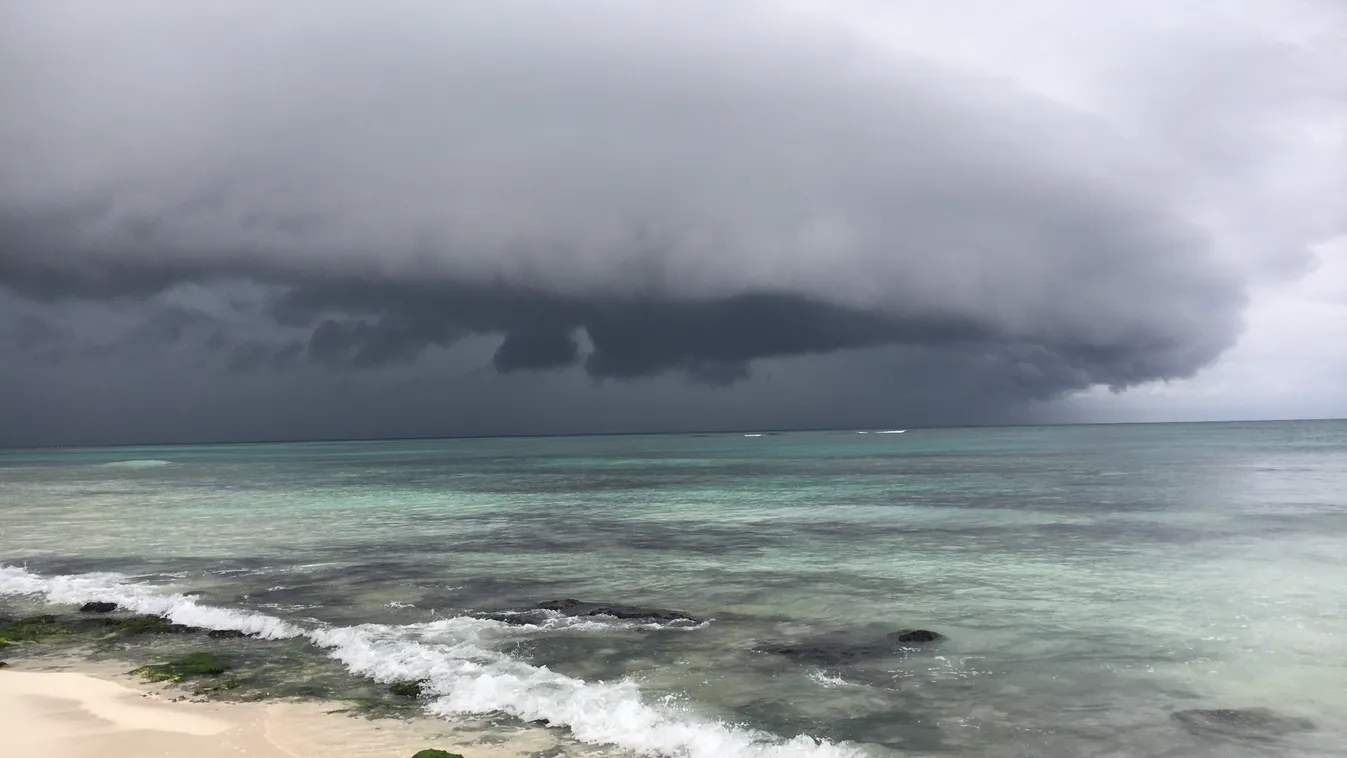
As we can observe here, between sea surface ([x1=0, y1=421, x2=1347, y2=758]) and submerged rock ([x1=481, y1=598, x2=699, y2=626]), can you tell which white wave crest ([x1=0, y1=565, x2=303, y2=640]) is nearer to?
sea surface ([x1=0, y1=421, x2=1347, y2=758])

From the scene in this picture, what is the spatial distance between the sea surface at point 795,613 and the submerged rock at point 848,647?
0.26 feet

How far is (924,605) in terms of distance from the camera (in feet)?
63.6

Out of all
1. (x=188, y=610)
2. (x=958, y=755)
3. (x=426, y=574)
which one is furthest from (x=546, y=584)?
(x=958, y=755)

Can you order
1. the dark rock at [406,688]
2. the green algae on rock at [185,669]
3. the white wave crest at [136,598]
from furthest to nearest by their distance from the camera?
the white wave crest at [136,598] < the green algae on rock at [185,669] < the dark rock at [406,688]

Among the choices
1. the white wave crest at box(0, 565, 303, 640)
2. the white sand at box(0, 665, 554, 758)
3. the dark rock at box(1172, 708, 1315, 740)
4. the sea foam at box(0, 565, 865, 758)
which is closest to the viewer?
the white sand at box(0, 665, 554, 758)

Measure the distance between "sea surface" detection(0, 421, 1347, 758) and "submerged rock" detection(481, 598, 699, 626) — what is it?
198 mm

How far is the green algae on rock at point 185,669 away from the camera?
13438 mm

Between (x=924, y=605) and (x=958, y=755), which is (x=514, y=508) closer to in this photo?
(x=924, y=605)

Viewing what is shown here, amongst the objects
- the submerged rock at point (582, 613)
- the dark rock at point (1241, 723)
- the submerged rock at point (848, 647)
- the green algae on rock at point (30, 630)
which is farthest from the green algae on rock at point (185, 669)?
the dark rock at point (1241, 723)

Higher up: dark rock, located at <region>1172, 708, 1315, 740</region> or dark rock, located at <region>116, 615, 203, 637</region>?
dark rock, located at <region>1172, 708, 1315, 740</region>

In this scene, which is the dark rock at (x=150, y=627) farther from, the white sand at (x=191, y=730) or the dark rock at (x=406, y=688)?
the dark rock at (x=406, y=688)

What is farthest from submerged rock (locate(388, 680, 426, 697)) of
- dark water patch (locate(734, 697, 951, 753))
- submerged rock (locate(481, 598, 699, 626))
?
dark water patch (locate(734, 697, 951, 753))

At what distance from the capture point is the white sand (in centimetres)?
1013

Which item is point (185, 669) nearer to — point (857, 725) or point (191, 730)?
point (191, 730)
